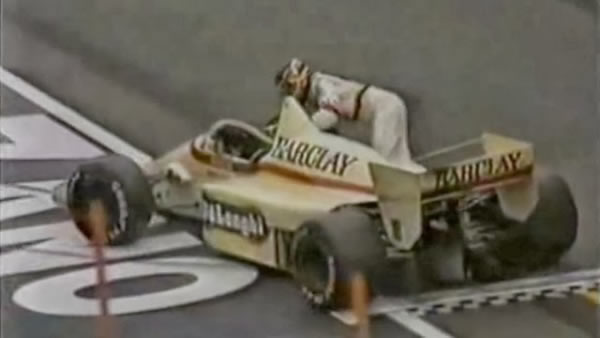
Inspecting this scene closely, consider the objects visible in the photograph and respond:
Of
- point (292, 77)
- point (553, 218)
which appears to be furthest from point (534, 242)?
point (292, 77)

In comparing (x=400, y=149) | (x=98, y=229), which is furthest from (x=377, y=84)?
(x=98, y=229)

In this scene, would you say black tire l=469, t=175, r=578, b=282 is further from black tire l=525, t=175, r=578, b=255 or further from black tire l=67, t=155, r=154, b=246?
black tire l=67, t=155, r=154, b=246

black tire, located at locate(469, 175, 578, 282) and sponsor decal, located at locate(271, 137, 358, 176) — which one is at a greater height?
sponsor decal, located at locate(271, 137, 358, 176)

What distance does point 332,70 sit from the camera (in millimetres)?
764

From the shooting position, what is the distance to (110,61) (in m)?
0.77

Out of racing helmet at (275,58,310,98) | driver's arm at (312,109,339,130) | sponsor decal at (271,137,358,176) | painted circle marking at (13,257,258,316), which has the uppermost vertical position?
racing helmet at (275,58,310,98)

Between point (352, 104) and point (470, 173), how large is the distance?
0.19ft

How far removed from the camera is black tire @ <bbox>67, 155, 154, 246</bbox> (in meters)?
0.76

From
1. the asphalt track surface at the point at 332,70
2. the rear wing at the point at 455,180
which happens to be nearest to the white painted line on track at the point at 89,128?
the asphalt track surface at the point at 332,70

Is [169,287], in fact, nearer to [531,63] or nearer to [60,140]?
[60,140]

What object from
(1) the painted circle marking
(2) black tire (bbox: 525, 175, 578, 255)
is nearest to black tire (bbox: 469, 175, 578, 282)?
(2) black tire (bbox: 525, 175, 578, 255)

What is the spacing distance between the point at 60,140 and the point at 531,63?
0.20 metres

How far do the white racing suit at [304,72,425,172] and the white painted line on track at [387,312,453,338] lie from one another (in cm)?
6

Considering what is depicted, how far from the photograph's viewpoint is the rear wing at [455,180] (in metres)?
0.73
